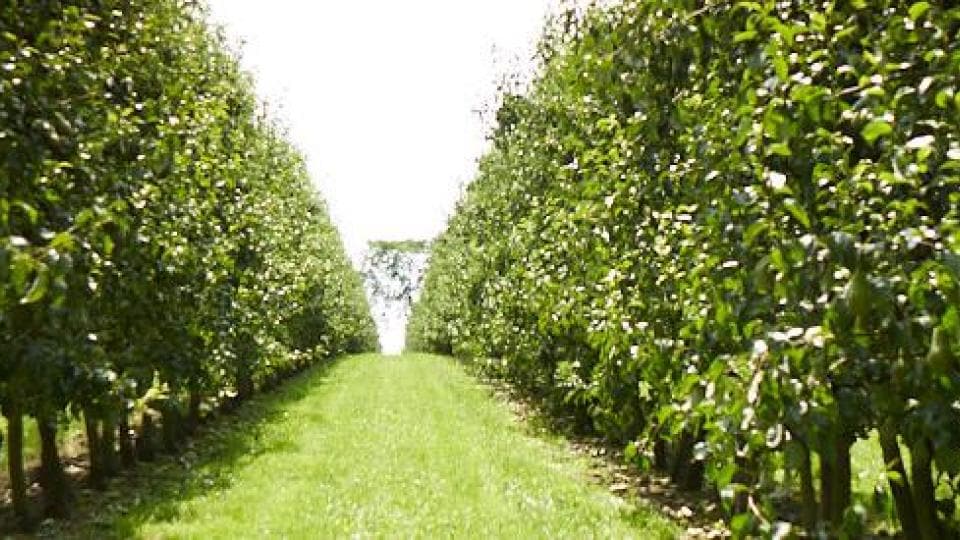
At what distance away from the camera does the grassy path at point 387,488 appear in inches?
444

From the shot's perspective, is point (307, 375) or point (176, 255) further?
point (307, 375)

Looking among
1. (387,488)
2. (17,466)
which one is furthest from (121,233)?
(387,488)

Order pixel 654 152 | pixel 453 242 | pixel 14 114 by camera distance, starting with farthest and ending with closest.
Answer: pixel 453 242
pixel 654 152
pixel 14 114

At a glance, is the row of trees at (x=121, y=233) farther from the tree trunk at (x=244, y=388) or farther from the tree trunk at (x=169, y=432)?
the tree trunk at (x=244, y=388)

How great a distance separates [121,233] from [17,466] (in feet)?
18.8

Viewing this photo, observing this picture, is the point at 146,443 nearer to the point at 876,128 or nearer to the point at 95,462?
the point at 95,462

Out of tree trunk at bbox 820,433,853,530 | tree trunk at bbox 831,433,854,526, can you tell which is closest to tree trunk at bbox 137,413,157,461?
tree trunk at bbox 820,433,853,530

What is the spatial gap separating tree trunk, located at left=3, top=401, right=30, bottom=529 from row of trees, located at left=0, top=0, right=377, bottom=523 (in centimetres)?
2

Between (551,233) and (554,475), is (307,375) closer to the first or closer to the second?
(551,233)

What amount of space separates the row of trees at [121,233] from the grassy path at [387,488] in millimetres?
1674

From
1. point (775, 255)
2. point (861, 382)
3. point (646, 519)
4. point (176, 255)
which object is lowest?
point (646, 519)

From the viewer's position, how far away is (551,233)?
61.5 ft

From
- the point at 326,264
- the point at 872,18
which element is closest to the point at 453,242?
the point at 326,264

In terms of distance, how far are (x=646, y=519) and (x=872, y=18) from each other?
839 centimetres
